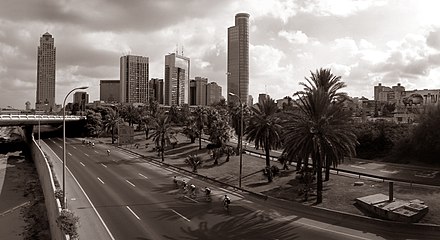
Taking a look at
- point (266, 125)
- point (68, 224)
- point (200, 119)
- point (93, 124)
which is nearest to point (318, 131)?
point (266, 125)

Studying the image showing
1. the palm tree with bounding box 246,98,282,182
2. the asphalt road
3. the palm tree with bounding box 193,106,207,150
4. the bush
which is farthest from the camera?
the palm tree with bounding box 193,106,207,150

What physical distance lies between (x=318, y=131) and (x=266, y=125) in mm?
12139

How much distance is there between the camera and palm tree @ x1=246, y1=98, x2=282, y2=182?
4112 cm

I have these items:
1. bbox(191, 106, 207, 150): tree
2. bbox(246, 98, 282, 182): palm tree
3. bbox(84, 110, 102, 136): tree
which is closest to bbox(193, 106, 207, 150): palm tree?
bbox(191, 106, 207, 150): tree

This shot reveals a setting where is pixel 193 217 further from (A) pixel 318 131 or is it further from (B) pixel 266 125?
(B) pixel 266 125

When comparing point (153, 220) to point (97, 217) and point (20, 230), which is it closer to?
point (97, 217)

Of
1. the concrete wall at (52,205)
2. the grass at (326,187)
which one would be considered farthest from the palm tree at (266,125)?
the concrete wall at (52,205)

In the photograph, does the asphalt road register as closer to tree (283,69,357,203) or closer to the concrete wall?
the concrete wall

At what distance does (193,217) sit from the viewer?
25.8 meters

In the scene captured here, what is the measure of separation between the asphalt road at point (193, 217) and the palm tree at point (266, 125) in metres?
8.62

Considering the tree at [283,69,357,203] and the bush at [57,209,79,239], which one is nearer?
the bush at [57,209,79,239]

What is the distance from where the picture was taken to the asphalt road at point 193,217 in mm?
22078

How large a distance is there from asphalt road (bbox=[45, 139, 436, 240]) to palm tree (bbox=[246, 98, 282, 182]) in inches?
339

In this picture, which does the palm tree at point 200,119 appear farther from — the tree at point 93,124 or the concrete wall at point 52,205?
Answer: the tree at point 93,124
